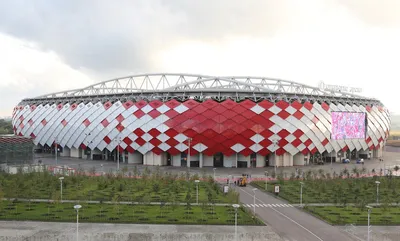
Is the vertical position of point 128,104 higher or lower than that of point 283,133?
higher

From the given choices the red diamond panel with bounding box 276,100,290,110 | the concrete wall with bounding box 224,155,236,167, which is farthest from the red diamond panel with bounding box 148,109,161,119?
the red diamond panel with bounding box 276,100,290,110

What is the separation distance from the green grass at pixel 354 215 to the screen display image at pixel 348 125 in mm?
43701

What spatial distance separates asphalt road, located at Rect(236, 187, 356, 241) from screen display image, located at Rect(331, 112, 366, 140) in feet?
143

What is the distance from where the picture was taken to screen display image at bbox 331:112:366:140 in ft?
265

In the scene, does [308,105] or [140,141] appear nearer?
[140,141]

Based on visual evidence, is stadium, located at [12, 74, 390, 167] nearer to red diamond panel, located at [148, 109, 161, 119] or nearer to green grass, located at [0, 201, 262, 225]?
red diamond panel, located at [148, 109, 161, 119]

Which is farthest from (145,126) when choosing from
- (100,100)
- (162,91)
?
(100,100)

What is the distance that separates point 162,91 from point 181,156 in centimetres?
1403

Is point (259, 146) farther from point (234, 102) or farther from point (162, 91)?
point (162, 91)

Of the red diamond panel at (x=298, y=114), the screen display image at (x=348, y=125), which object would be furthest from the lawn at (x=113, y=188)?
the screen display image at (x=348, y=125)

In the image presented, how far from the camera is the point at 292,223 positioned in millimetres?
32219

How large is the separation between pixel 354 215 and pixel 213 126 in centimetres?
3799

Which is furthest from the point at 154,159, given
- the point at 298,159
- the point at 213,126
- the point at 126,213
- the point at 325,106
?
the point at 126,213

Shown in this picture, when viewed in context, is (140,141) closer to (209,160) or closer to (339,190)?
(209,160)
